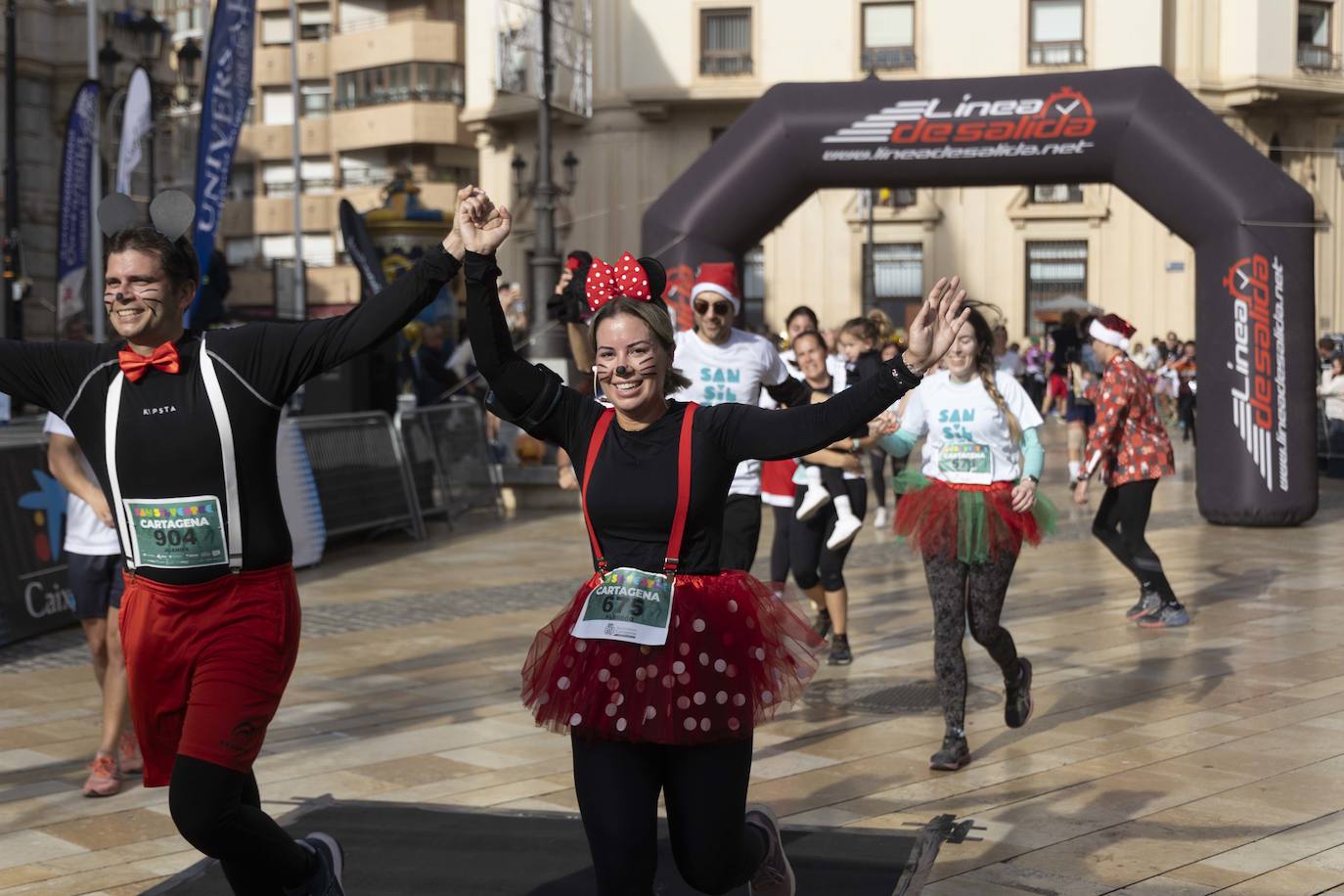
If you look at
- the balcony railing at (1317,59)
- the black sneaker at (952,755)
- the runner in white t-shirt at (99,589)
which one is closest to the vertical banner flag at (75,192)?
the runner in white t-shirt at (99,589)

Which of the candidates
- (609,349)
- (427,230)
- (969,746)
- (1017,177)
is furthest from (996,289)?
(609,349)

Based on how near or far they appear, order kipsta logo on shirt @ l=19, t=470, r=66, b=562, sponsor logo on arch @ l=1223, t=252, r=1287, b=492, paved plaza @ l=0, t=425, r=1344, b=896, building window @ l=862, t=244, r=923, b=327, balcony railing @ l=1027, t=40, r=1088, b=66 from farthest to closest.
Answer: building window @ l=862, t=244, r=923, b=327
balcony railing @ l=1027, t=40, r=1088, b=66
sponsor logo on arch @ l=1223, t=252, r=1287, b=492
kipsta logo on shirt @ l=19, t=470, r=66, b=562
paved plaza @ l=0, t=425, r=1344, b=896

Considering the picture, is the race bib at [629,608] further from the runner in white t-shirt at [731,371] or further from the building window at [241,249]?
the building window at [241,249]

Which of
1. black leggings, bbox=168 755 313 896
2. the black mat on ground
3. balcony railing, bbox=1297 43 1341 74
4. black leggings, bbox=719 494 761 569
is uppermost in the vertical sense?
balcony railing, bbox=1297 43 1341 74

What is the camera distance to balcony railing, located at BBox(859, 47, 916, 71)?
138ft

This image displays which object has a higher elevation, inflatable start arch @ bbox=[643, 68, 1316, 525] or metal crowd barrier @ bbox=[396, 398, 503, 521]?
inflatable start arch @ bbox=[643, 68, 1316, 525]

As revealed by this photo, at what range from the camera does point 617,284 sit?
14.0 ft

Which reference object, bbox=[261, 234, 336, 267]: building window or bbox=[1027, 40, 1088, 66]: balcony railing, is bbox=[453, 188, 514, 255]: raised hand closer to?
bbox=[1027, 40, 1088, 66]: balcony railing

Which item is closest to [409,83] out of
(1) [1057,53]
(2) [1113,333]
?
(1) [1057,53]

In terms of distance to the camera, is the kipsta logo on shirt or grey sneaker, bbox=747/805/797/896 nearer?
grey sneaker, bbox=747/805/797/896

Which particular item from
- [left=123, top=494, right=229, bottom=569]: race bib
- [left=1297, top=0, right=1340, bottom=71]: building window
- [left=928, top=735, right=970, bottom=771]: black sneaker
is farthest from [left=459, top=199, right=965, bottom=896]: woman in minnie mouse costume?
[left=1297, top=0, right=1340, bottom=71]: building window

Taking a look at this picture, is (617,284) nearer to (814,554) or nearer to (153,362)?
(153,362)

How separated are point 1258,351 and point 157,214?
1196 centimetres

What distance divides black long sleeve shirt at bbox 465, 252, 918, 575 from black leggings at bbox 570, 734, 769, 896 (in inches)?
17.1
